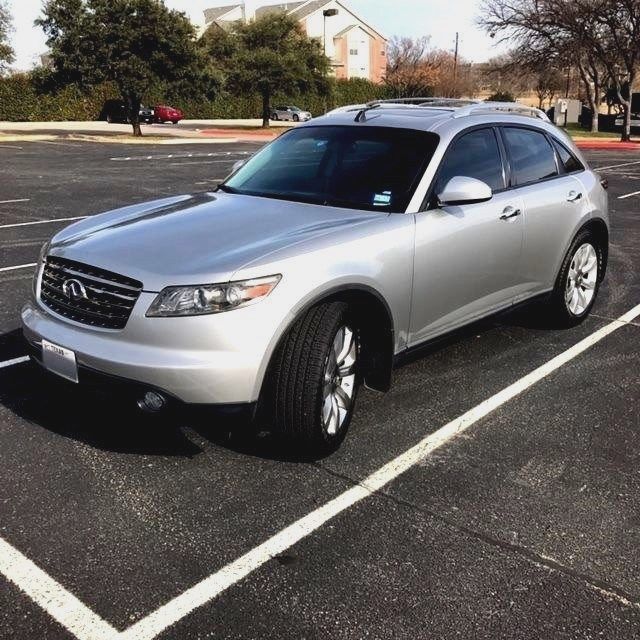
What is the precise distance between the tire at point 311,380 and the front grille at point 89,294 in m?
0.74

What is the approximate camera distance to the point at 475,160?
15.1 ft

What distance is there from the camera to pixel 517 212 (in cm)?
471

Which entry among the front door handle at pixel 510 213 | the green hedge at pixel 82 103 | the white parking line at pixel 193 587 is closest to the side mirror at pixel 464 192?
the front door handle at pixel 510 213

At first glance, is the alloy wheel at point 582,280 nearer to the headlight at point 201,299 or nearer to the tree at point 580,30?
the headlight at point 201,299

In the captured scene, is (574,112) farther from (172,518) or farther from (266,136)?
(172,518)

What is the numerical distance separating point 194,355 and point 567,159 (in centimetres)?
386

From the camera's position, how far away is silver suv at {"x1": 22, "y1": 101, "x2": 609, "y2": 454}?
315 centimetres

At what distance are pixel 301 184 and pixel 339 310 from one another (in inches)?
50.8

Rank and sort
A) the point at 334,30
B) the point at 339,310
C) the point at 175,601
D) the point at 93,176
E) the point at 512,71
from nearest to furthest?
the point at 175,601, the point at 339,310, the point at 93,176, the point at 512,71, the point at 334,30

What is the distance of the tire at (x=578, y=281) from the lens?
5.46m

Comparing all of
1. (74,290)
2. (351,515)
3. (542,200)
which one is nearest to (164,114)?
(542,200)

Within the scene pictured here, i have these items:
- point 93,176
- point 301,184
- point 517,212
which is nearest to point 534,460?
point 517,212

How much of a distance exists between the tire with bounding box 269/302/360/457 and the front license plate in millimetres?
929

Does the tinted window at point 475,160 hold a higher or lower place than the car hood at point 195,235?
higher
